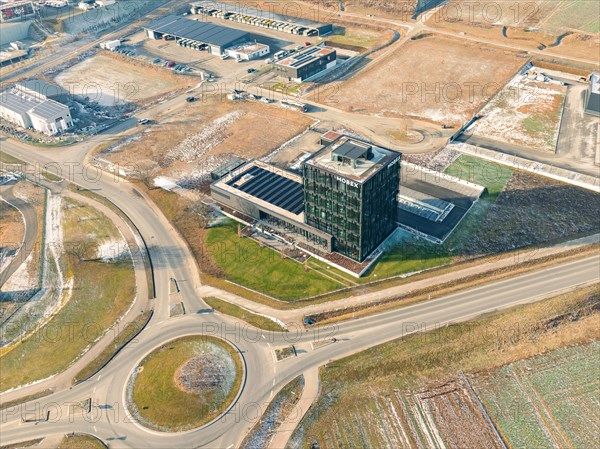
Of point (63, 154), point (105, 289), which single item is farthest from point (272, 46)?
point (105, 289)

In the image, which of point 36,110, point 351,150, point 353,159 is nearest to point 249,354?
point 353,159

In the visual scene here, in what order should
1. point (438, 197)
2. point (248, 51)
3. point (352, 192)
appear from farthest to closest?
point (248, 51)
point (438, 197)
point (352, 192)

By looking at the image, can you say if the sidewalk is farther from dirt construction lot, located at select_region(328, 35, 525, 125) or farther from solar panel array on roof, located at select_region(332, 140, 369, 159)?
dirt construction lot, located at select_region(328, 35, 525, 125)

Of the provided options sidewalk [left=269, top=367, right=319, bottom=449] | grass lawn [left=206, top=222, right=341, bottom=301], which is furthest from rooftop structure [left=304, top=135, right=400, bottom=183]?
sidewalk [left=269, top=367, right=319, bottom=449]

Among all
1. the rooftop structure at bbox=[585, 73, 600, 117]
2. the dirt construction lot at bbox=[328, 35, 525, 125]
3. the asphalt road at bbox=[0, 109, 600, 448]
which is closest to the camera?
the asphalt road at bbox=[0, 109, 600, 448]

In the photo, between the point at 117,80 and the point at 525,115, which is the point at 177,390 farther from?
the point at 117,80
